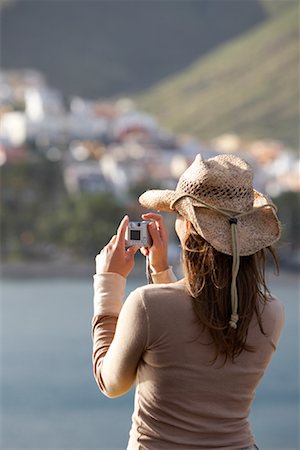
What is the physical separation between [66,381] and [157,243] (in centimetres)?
1924

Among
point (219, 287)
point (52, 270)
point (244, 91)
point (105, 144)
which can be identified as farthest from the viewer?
point (244, 91)

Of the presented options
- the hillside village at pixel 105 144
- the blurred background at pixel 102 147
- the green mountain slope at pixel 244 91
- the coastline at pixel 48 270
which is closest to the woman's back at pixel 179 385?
the blurred background at pixel 102 147

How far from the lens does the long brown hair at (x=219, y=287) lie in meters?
0.71

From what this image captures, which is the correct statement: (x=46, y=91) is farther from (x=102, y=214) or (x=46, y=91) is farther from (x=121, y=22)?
(x=102, y=214)

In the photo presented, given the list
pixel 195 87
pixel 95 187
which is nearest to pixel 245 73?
pixel 195 87

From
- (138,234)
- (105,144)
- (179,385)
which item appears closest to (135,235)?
(138,234)

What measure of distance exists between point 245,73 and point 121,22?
7359 mm

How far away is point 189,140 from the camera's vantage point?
1141 inches

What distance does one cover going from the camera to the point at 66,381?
1978cm

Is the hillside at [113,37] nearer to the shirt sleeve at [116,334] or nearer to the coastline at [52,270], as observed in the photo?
the coastline at [52,270]

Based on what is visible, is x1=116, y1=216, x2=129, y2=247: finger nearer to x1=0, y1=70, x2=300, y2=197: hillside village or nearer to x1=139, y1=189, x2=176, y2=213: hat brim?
x1=139, y1=189, x2=176, y2=213: hat brim

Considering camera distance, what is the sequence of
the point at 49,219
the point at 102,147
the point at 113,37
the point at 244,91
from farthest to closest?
the point at 113,37 < the point at 244,91 < the point at 102,147 < the point at 49,219

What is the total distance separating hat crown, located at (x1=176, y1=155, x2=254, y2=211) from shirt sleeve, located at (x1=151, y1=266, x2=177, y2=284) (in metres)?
0.08

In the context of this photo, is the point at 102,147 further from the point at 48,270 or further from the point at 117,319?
the point at 117,319
